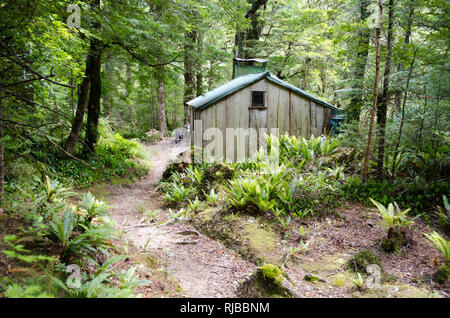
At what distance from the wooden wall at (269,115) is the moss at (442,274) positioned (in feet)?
22.0

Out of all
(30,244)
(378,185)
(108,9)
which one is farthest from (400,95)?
(30,244)

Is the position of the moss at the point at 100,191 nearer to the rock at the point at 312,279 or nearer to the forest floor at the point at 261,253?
the forest floor at the point at 261,253

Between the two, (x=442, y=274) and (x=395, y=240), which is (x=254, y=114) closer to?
(x=395, y=240)

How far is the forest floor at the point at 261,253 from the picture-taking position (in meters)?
3.27

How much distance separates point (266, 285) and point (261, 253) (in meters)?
1.15

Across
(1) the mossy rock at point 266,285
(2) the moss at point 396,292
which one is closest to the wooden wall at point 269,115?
(1) the mossy rock at point 266,285

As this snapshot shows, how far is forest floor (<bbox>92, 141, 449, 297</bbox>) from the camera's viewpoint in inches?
129

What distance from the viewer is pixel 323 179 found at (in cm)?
634

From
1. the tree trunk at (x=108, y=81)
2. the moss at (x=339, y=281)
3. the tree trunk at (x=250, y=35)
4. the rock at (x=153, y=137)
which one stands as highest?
the tree trunk at (x=250, y=35)

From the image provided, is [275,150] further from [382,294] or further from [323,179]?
[382,294]

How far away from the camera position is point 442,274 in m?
3.14

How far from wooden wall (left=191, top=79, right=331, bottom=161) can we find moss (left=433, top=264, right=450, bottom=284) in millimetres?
6709

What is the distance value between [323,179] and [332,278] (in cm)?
317

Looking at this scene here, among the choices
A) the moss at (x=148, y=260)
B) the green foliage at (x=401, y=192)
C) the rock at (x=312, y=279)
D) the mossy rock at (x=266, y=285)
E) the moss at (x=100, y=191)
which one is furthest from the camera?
the moss at (x=100, y=191)
